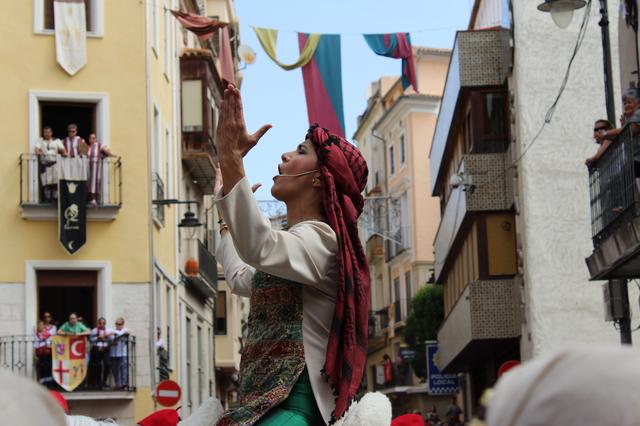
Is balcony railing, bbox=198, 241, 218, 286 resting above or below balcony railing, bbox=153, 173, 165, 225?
below

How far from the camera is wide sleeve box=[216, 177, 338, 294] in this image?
4586 mm

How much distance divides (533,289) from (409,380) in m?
42.7

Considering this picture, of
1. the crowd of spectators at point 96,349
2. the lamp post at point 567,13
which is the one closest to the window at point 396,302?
the crowd of spectators at point 96,349

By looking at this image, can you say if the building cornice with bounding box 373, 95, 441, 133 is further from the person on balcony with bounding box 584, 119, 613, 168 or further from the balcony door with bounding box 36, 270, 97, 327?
the person on balcony with bounding box 584, 119, 613, 168

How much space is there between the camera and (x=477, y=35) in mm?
34812

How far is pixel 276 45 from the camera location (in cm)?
2989

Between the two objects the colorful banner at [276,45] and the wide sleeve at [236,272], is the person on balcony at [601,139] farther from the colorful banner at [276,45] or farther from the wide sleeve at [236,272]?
the wide sleeve at [236,272]

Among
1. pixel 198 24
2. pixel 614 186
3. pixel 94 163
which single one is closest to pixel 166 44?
pixel 198 24

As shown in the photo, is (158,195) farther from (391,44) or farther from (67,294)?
(391,44)

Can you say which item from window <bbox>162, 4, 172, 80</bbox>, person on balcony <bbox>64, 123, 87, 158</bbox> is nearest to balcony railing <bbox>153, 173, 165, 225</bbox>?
person on balcony <bbox>64, 123, 87, 158</bbox>

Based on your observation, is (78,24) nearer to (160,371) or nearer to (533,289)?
(160,371)

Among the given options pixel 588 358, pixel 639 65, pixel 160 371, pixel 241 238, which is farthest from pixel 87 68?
pixel 588 358

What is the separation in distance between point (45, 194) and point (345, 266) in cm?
2736

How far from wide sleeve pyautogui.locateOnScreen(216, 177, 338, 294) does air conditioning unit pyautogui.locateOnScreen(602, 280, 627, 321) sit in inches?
739
